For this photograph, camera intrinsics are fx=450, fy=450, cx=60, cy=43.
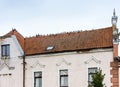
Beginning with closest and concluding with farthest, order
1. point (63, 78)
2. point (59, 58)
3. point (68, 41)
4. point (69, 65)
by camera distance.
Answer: point (69, 65), point (63, 78), point (59, 58), point (68, 41)

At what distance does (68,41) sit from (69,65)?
2.55 meters

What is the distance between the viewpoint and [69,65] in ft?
131

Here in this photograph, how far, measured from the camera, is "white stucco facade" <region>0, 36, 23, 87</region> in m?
42.4

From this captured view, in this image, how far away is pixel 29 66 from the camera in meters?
41.9

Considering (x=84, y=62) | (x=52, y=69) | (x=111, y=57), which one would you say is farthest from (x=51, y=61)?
(x=111, y=57)

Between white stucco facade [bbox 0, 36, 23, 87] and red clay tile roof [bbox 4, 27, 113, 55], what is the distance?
79cm

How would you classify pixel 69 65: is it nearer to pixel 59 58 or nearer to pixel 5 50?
pixel 59 58

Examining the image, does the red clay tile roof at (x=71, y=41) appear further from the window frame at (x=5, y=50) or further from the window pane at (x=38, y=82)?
the window pane at (x=38, y=82)

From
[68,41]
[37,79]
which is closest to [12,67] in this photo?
[37,79]

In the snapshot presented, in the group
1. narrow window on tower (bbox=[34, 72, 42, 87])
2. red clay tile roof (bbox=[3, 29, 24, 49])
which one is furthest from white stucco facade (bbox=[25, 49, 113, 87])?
red clay tile roof (bbox=[3, 29, 24, 49])

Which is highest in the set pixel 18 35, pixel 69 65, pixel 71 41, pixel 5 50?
pixel 18 35

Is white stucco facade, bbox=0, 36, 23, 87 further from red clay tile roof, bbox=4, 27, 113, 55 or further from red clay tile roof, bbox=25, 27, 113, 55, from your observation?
red clay tile roof, bbox=25, 27, 113, 55

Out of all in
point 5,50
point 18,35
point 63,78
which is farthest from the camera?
point 18,35

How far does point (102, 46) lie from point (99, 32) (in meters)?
2.57
